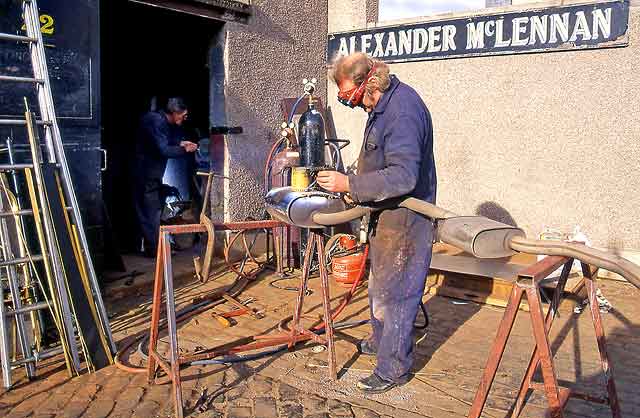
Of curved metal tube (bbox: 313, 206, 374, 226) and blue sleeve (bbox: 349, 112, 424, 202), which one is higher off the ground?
blue sleeve (bbox: 349, 112, 424, 202)

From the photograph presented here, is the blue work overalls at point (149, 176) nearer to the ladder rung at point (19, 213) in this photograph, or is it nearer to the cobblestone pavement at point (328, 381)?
the cobblestone pavement at point (328, 381)

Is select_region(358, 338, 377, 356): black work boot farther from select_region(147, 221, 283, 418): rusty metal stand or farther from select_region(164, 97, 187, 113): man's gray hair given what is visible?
select_region(164, 97, 187, 113): man's gray hair

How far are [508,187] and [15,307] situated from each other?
18.1ft

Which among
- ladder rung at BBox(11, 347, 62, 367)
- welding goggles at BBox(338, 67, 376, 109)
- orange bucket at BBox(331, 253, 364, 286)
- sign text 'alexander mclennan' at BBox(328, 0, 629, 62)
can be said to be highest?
sign text 'alexander mclennan' at BBox(328, 0, 629, 62)

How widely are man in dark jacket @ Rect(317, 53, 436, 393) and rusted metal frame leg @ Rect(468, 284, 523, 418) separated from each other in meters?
1.09

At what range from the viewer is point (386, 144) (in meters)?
3.77

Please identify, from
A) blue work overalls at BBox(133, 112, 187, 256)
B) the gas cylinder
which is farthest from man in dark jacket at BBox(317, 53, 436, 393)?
blue work overalls at BBox(133, 112, 187, 256)

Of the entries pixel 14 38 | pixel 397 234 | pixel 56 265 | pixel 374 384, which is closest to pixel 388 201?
pixel 397 234

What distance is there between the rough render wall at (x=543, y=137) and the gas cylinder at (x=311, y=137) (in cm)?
271

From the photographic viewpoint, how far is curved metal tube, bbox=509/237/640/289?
237 centimetres

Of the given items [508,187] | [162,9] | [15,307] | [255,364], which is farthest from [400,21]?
[15,307]

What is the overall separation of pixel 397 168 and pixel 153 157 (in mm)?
4859

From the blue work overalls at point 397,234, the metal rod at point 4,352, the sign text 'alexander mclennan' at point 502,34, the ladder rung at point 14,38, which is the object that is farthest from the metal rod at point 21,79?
the sign text 'alexander mclennan' at point 502,34

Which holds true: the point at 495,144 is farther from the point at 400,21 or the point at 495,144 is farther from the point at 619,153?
the point at 400,21
